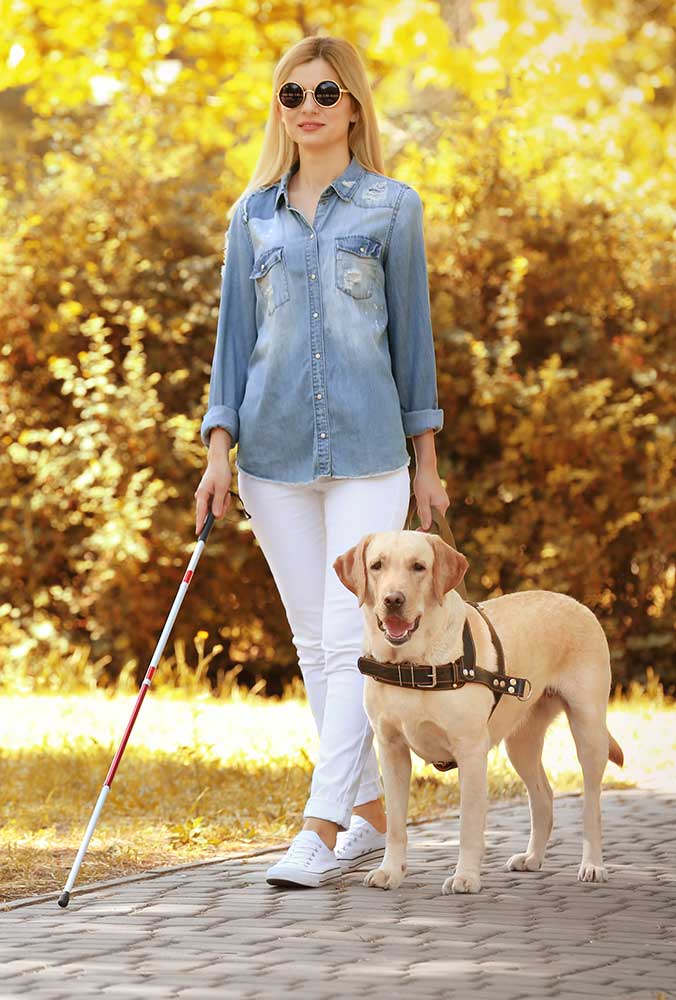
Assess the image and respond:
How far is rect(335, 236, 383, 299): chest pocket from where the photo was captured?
5.04 metres

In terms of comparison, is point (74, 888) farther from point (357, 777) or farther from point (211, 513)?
point (211, 513)

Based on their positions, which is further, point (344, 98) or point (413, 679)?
point (344, 98)

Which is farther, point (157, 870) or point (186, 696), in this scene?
point (186, 696)

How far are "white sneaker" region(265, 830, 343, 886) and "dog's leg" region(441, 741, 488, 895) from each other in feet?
1.23

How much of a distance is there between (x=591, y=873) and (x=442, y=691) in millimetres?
845

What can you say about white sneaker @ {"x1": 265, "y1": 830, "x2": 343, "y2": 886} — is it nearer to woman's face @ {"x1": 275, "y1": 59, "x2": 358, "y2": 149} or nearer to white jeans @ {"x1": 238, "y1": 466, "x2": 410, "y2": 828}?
white jeans @ {"x1": 238, "y1": 466, "x2": 410, "y2": 828}

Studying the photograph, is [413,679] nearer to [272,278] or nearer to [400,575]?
[400,575]

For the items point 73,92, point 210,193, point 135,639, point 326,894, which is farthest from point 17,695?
point 73,92

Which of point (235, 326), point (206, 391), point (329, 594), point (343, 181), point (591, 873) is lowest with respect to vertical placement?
point (591, 873)

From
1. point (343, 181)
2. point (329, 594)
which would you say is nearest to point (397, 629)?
point (329, 594)

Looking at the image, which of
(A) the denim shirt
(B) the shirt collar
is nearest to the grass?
(A) the denim shirt

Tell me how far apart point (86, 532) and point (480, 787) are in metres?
6.38

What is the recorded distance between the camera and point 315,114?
16.7 ft

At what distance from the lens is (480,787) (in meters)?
4.69
